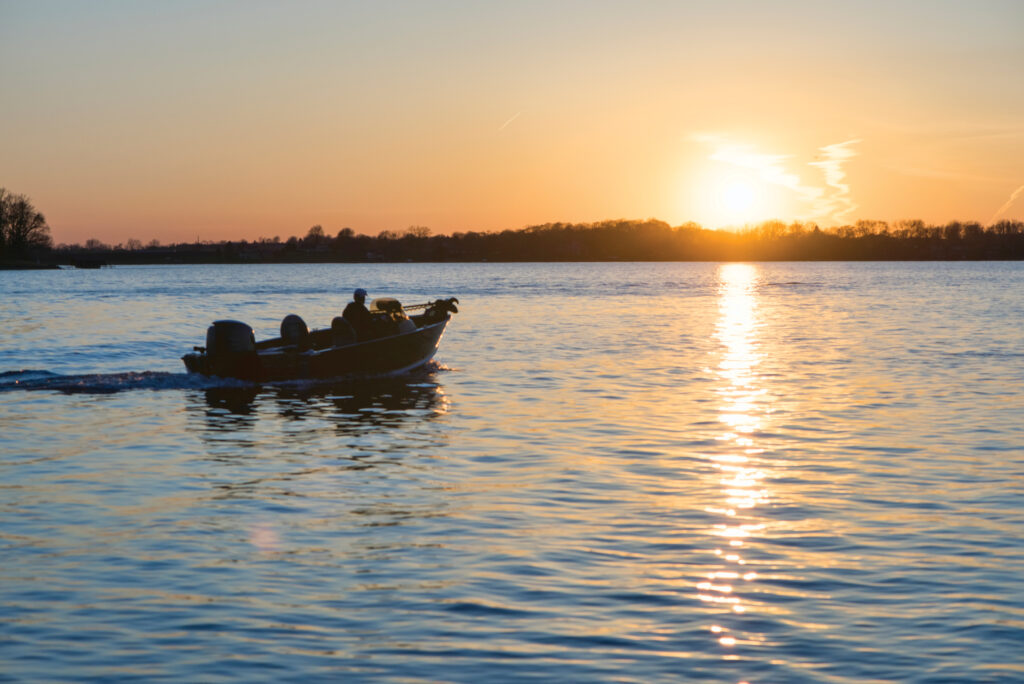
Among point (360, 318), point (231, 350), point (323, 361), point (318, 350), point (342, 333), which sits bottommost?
point (323, 361)

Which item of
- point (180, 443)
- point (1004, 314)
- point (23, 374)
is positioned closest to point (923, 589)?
point (180, 443)

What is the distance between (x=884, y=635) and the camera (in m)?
9.13

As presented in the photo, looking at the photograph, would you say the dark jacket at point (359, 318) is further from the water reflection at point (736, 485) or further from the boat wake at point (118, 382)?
the water reflection at point (736, 485)

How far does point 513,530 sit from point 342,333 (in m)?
18.6

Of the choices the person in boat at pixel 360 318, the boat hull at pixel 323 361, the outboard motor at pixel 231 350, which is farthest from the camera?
the person in boat at pixel 360 318

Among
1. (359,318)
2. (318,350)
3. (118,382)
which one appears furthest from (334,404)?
(118,382)

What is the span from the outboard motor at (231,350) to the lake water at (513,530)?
29.0 inches

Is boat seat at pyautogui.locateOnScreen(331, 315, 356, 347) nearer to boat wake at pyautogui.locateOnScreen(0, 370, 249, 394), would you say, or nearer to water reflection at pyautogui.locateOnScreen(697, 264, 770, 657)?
boat wake at pyautogui.locateOnScreen(0, 370, 249, 394)

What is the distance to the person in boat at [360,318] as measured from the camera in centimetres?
3116

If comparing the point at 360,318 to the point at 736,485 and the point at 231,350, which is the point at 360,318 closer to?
the point at 231,350

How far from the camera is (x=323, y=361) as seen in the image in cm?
3047

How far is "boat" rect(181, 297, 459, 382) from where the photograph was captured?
28969 mm

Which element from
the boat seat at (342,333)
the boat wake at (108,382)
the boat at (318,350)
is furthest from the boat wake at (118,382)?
the boat seat at (342,333)

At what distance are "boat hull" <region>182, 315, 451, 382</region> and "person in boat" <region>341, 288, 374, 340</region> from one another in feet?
1.12
